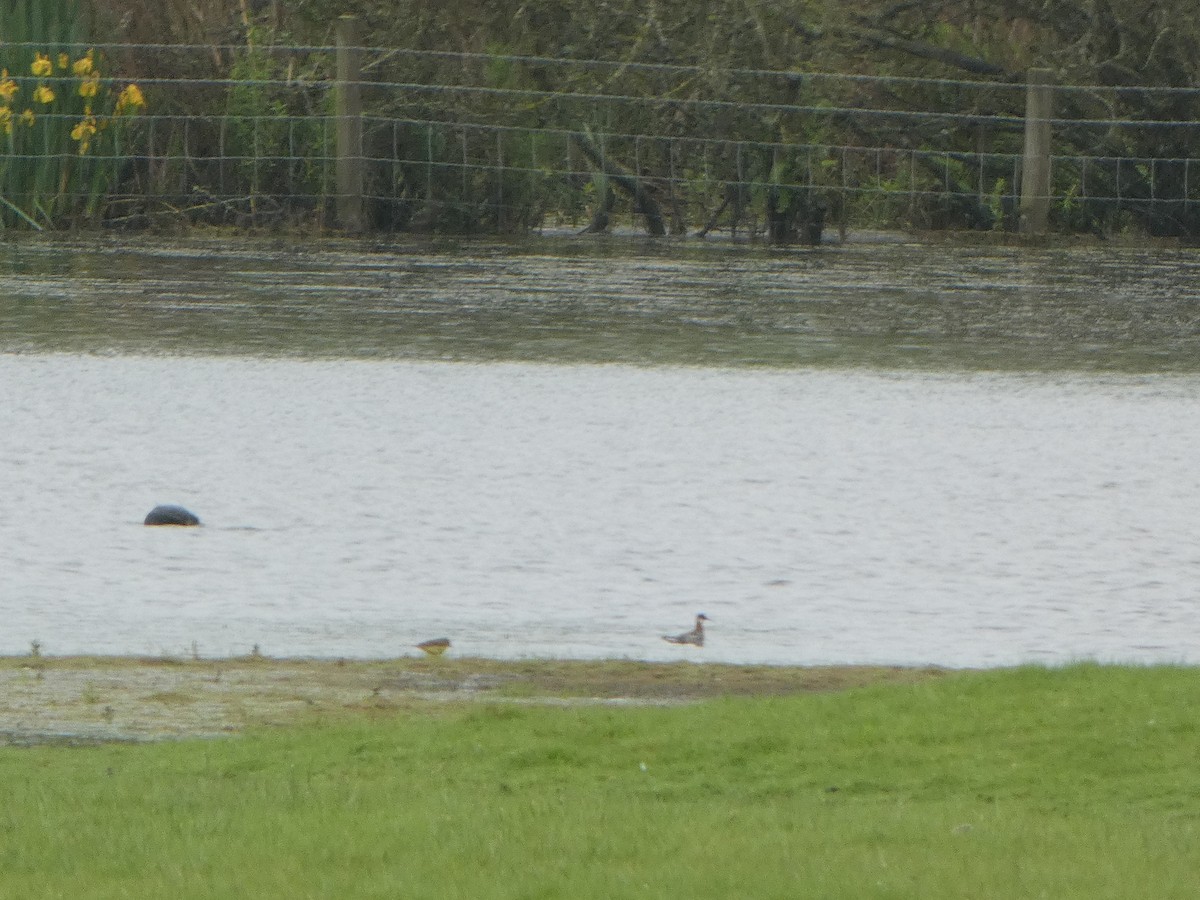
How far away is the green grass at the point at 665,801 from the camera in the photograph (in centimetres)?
392

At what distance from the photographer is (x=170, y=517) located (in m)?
7.21

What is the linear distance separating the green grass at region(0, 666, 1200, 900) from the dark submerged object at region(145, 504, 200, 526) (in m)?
1.99

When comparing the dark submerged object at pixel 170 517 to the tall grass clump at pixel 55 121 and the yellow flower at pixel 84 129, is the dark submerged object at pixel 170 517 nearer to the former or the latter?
the tall grass clump at pixel 55 121

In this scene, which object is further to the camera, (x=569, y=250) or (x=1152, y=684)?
(x=569, y=250)

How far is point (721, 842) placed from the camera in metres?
4.14

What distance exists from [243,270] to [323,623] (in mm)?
8476

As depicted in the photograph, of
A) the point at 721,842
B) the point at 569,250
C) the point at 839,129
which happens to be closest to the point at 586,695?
the point at 721,842

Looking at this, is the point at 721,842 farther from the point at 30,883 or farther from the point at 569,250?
the point at 569,250

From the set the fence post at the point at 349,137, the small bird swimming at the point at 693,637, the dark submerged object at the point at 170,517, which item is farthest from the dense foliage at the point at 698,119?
the small bird swimming at the point at 693,637

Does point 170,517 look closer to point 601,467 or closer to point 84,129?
point 601,467

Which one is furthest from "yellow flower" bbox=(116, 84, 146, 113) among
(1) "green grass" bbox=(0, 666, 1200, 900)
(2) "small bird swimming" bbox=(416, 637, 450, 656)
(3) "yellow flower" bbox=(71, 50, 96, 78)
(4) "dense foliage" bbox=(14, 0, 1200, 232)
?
(1) "green grass" bbox=(0, 666, 1200, 900)

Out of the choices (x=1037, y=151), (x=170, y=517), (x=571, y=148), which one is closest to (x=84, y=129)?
(x=571, y=148)

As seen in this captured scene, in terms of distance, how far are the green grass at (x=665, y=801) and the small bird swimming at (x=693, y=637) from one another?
613 mm

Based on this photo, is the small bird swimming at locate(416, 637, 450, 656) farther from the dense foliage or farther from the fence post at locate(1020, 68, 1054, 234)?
the fence post at locate(1020, 68, 1054, 234)
